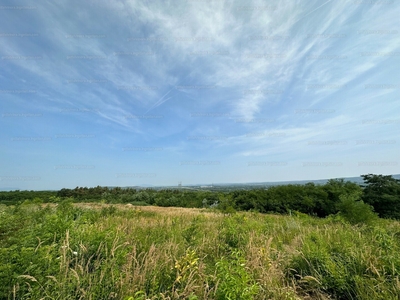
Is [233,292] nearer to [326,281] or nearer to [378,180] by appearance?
[326,281]

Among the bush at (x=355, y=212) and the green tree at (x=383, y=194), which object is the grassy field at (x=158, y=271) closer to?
the bush at (x=355, y=212)

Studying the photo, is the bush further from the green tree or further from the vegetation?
the green tree

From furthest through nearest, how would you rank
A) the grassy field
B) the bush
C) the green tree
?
1. the green tree
2. the bush
3. the grassy field

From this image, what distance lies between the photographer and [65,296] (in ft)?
7.46

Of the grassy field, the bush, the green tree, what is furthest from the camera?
the green tree

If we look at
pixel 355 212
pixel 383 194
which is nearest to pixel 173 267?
pixel 355 212

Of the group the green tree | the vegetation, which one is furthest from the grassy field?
the green tree

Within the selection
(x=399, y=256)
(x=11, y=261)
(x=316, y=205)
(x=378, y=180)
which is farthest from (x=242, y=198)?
(x=11, y=261)

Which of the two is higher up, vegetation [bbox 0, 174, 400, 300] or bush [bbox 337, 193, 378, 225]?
vegetation [bbox 0, 174, 400, 300]

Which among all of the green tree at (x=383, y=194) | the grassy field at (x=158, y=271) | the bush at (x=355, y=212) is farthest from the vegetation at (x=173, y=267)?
the green tree at (x=383, y=194)

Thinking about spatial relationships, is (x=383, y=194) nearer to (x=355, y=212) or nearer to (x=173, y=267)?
(x=355, y=212)

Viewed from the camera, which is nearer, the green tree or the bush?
the bush

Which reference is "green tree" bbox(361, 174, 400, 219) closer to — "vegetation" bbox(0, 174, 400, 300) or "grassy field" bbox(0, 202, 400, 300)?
"vegetation" bbox(0, 174, 400, 300)

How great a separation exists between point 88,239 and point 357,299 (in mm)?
4830
